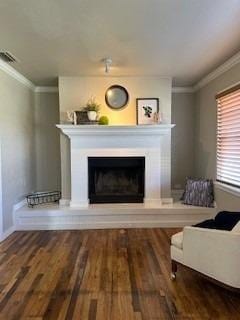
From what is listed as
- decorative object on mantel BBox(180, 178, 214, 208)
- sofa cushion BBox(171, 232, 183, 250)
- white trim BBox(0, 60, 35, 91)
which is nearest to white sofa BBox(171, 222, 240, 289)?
sofa cushion BBox(171, 232, 183, 250)

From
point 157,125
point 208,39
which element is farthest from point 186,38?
point 157,125

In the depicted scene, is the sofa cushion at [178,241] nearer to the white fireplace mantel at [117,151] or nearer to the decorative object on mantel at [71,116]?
the white fireplace mantel at [117,151]

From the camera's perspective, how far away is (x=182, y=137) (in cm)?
642

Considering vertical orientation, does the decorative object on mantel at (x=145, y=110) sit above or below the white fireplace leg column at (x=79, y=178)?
above

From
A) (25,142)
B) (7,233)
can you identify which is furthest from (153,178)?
(7,233)

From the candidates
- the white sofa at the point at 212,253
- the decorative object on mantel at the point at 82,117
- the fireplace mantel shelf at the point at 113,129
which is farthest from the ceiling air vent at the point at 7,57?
the white sofa at the point at 212,253

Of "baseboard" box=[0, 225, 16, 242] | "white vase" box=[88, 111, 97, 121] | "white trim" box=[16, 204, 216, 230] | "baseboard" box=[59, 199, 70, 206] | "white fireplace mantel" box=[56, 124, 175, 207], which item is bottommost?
"baseboard" box=[0, 225, 16, 242]

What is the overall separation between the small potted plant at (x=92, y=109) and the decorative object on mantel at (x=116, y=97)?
0.23 m

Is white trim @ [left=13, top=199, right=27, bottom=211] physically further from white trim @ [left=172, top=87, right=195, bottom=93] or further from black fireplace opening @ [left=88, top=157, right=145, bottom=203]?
white trim @ [left=172, top=87, right=195, bottom=93]

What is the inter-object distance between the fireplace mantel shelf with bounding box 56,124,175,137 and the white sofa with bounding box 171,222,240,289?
2.51m

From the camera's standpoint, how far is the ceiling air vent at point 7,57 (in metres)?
3.90

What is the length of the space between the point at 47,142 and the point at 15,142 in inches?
48.9

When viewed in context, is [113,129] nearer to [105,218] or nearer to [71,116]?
[71,116]

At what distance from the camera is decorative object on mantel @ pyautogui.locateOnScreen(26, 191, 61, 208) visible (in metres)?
5.44
